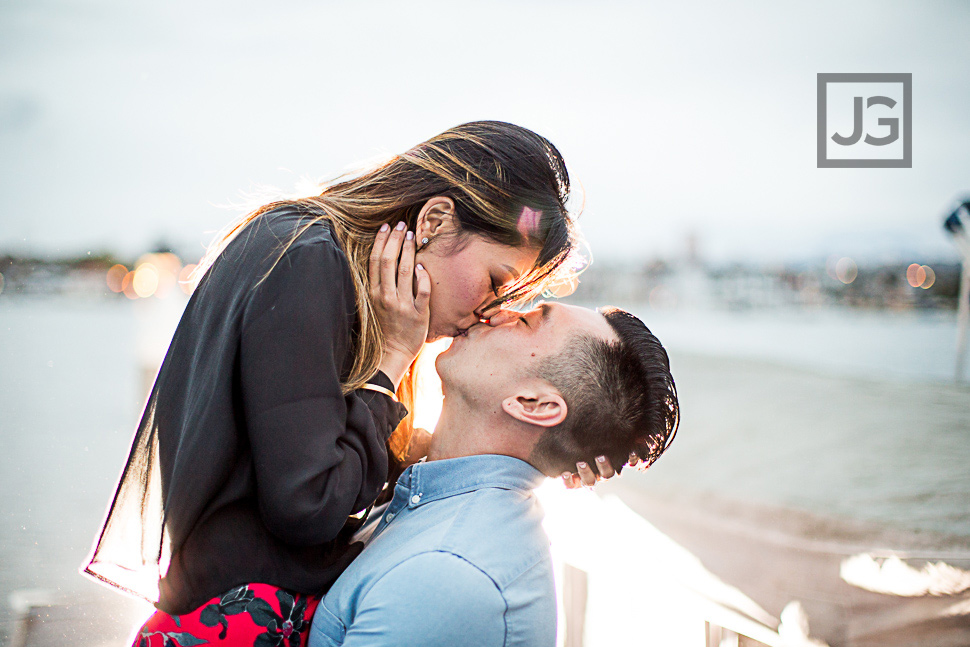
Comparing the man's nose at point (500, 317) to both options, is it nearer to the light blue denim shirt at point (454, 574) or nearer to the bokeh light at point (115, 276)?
the light blue denim shirt at point (454, 574)

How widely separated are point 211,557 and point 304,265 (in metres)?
0.58

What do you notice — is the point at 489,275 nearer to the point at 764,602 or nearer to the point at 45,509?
the point at 45,509

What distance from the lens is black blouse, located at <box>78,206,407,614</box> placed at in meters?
1.12

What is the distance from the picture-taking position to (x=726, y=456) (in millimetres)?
8297

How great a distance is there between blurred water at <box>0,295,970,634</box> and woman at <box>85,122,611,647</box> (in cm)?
55

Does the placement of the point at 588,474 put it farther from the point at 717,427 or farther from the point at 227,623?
the point at 717,427

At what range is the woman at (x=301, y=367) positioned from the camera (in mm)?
1136

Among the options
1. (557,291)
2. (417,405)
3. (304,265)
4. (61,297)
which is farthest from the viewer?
(61,297)

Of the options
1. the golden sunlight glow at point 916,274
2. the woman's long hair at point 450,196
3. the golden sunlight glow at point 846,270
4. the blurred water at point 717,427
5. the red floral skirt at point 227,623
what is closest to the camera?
the red floral skirt at point 227,623

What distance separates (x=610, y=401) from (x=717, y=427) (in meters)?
8.82

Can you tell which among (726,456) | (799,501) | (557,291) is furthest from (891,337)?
(557,291)

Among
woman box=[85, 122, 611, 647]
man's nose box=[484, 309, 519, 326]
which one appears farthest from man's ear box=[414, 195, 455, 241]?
man's nose box=[484, 309, 519, 326]

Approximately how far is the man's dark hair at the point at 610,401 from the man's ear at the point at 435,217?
496 millimetres

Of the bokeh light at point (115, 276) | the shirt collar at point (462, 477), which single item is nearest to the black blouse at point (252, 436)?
the shirt collar at point (462, 477)
